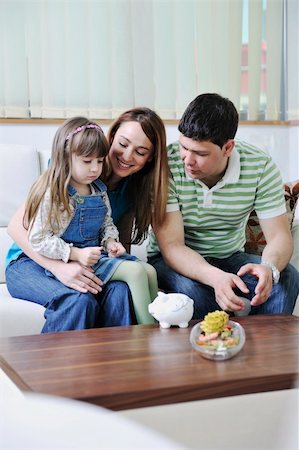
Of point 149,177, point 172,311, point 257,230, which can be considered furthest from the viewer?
point 257,230

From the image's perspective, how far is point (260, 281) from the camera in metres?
2.04

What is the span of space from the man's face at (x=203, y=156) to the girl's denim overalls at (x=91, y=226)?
0.89 feet

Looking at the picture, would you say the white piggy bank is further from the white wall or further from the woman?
the white wall

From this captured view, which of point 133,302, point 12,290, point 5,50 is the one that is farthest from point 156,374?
point 5,50

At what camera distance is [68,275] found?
6.66 feet

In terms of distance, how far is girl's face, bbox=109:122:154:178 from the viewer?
2.13 meters

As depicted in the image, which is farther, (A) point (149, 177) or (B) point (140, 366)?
(A) point (149, 177)

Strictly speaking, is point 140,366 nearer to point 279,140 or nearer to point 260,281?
point 260,281

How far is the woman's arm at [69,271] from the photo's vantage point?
202 cm

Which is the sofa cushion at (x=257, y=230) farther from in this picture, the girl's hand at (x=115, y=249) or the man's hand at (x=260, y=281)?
the girl's hand at (x=115, y=249)

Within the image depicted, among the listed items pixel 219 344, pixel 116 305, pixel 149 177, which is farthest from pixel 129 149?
pixel 219 344

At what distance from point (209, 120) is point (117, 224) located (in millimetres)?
463

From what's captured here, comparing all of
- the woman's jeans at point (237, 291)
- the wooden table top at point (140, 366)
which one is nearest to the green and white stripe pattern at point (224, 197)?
the woman's jeans at point (237, 291)

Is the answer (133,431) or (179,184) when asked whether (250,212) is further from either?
(133,431)
